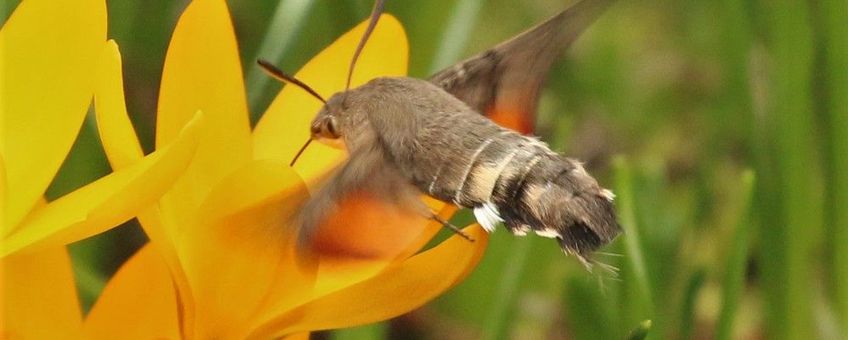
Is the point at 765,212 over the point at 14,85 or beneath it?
beneath

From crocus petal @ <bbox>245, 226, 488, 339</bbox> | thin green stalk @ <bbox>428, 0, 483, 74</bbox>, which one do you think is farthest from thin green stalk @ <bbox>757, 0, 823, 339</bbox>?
crocus petal @ <bbox>245, 226, 488, 339</bbox>

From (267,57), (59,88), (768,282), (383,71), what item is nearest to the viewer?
(59,88)

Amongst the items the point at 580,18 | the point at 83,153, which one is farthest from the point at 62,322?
the point at 83,153

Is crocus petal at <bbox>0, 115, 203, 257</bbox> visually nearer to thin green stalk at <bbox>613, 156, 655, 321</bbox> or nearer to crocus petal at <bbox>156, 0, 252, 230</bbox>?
crocus petal at <bbox>156, 0, 252, 230</bbox>

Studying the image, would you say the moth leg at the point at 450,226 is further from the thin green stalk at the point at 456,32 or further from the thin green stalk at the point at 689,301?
the thin green stalk at the point at 456,32

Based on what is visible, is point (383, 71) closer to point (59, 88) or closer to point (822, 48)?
point (59, 88)

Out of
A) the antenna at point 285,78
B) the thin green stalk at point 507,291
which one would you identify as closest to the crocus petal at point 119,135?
the antenna at point 285,78

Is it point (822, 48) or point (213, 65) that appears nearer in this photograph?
point (213, 65)
